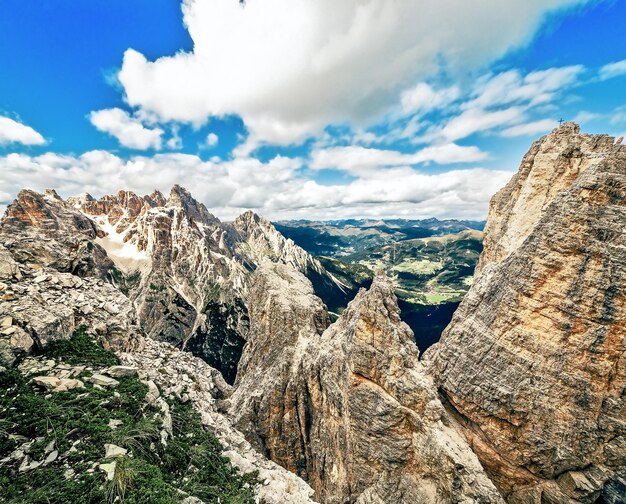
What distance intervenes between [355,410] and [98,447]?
22627 mm

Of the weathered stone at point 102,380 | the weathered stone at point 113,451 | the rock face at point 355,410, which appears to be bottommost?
the rock face at point 355,410

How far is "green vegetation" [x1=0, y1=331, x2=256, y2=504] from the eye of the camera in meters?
12.9

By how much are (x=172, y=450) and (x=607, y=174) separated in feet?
138

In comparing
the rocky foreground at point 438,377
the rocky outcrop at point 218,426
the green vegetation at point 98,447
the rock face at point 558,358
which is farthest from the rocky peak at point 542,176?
the green vegetation at point 98,447

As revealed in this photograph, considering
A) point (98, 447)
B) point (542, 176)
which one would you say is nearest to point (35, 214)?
point (98, 447)

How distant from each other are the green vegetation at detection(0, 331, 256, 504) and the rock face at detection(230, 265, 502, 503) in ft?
42.7

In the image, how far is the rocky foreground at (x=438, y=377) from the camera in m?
22.7

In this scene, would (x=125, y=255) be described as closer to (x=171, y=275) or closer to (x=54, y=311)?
(x=171, y=275)

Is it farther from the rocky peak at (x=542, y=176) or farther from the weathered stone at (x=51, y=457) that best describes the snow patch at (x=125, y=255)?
the rocky peak at (x=542, y=176)

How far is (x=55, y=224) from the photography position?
536ft

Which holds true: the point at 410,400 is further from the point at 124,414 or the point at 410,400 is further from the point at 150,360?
the point at 150,360

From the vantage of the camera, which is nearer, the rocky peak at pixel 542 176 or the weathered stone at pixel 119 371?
the weathered stone at pixel 119 371

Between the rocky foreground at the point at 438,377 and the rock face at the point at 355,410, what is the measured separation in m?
0.17

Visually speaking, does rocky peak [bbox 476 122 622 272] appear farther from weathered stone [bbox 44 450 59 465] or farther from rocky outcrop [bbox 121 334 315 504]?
weathered stone [bbox 44 450 59 465]
